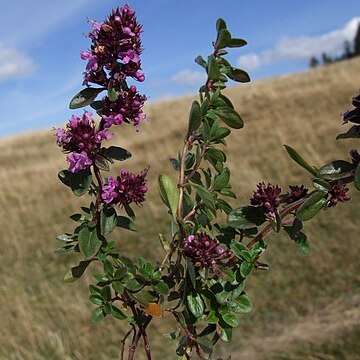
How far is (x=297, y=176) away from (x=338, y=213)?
1.29 meters

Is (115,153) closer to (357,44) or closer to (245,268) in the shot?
(245,268)

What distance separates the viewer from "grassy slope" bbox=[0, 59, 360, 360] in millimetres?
4512

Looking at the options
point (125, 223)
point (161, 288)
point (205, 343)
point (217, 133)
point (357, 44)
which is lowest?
point (205, 343)

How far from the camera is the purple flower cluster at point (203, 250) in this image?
0.84 metres

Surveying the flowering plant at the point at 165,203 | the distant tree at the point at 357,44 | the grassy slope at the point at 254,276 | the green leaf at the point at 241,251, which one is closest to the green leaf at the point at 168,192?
the flowering plant at the point at 165,203

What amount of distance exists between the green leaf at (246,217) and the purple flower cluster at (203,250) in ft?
0.16

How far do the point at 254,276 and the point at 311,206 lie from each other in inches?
205

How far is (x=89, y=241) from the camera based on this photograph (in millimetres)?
874

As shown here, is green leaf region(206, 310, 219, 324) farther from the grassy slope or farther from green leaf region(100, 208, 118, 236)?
the grassy slope

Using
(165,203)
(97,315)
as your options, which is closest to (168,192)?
(165,203)

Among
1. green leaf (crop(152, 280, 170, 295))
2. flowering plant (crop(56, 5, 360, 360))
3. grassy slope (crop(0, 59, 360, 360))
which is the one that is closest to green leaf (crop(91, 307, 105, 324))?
flowering plant (crop(56, 5, 360, 360))

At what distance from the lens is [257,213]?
907mm

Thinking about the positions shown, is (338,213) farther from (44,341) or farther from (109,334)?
(44,341)

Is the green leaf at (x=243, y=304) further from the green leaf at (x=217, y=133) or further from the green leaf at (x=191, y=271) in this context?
the green leaf at (x=217, y=133)
